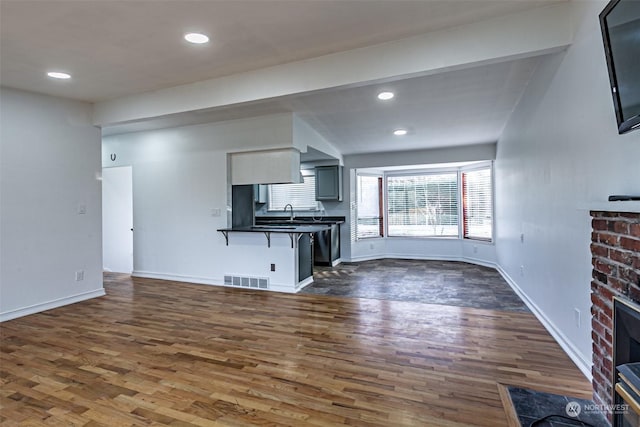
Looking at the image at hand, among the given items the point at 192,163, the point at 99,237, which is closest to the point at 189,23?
the point at 192,163

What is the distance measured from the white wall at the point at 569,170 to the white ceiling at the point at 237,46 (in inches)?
16.3

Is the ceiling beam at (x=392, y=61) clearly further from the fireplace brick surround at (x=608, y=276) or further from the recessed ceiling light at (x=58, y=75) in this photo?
the fireplace brick surround at (x=608, y=276)

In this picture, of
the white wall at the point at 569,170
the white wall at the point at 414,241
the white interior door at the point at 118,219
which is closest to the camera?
the white wall at the point at 569,170

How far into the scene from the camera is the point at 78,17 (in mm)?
2312

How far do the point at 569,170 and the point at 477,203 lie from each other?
182 inches

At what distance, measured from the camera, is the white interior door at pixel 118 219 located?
19.8 feet

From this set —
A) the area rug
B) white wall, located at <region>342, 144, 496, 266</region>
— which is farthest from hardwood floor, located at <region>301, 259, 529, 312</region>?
the area rug

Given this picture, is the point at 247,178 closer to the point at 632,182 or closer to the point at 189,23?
the point at 189,23

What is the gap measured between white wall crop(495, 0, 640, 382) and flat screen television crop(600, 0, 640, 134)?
0.65 feet

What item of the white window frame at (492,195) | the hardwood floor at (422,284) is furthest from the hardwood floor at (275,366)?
the white window frame at (492,195)

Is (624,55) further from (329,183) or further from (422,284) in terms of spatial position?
(329,183)

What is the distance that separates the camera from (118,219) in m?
6.16

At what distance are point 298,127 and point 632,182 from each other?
3.67 metres

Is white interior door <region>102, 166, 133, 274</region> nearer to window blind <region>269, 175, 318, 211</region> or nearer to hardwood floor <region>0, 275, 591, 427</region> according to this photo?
hardwood floor <region>0, 275, 591, 427</region>
